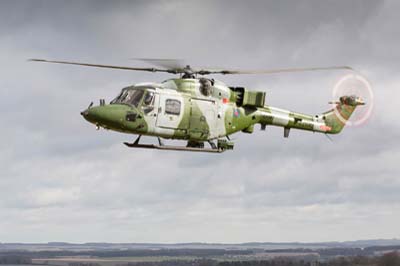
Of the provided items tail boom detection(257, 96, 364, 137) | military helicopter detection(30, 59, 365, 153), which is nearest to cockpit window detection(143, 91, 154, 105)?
military helicopter detection(30, 59, 365, 153)

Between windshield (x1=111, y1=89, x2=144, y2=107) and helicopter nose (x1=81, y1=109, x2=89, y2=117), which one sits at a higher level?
windshield (x1=111, y1=89, x2=144, y2=107)

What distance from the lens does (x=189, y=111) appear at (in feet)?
202

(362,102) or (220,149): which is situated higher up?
(362,102)

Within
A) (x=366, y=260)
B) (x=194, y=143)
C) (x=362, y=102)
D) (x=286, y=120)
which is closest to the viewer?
(x=194, y=143)

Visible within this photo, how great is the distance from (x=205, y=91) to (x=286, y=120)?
10.1m

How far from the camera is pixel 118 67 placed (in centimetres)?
6012

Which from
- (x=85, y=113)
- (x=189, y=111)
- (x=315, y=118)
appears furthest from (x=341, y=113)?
(x=85, y=113)

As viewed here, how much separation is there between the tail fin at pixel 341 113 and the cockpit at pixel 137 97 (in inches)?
834

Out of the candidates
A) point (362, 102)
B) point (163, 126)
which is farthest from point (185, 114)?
point (362, 102)

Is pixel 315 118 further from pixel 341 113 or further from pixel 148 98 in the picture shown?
pixel 148 98

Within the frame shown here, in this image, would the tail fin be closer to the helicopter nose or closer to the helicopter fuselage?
the helicopter fuselage

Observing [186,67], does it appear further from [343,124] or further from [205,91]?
[343,124]

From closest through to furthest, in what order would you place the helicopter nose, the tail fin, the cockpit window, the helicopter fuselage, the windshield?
1. the helicopter nose
2. the helicopter fuselage
3. the windshield
4. the cockpit window
5. the tail fin

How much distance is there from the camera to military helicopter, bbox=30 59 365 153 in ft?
191
